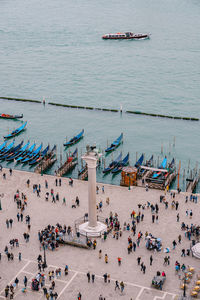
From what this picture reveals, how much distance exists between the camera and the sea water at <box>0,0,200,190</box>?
105062mm

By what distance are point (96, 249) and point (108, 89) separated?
8838cm

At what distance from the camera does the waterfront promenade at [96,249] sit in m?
50.3

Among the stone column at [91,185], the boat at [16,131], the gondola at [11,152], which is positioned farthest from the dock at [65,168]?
the stone column at [91,185]

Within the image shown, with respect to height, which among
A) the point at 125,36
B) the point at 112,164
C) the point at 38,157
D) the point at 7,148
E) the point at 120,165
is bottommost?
the point at 120,165

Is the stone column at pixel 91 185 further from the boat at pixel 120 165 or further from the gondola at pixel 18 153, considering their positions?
the gondola at pixel 18 153

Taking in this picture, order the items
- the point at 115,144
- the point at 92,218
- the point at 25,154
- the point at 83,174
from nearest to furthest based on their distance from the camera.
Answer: the point at 92,218, the point at 83,174, the point at 25,154, the point at 115,144

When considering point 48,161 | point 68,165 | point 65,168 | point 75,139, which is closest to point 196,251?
point 65,168

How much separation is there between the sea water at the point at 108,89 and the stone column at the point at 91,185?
26321 millimetres

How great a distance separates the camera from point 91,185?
57.0 metres

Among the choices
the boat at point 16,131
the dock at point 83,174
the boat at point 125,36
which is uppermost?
the boat at point 125,36

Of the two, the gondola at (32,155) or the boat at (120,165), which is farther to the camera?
the gondola at (32,155)

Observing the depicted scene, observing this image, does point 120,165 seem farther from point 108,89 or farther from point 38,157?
point 108,89

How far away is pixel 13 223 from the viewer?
63.6 metres

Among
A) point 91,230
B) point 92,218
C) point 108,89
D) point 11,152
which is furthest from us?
point 108,89
